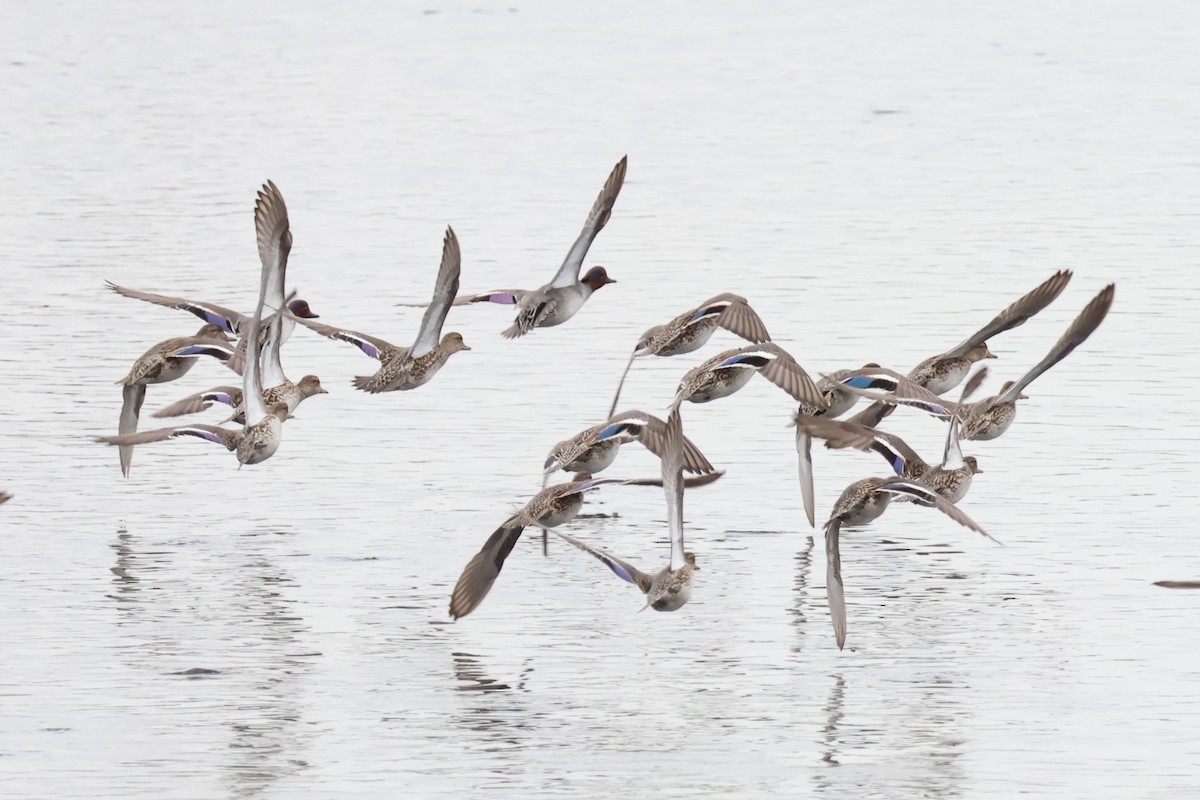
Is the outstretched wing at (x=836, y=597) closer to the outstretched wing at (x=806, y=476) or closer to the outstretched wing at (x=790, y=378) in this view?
the outstretched wing at (x=806, y=476)

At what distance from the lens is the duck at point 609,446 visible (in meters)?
12.0

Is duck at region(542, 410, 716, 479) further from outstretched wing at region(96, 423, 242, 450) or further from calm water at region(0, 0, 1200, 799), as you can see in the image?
outstretched wing at region(96, 423, 242, 450)

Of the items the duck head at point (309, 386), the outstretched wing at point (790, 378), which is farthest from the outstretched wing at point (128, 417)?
the outstretched wing at point (790, 378)

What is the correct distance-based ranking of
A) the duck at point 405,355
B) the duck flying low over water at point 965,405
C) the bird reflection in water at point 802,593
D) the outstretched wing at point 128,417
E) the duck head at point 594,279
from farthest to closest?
the outstretched wing at point 128,417 → the duck head at point 594,279 → the duck at point 405,355 → the duck flying low over water at point 965,405 → the bird reflection in water at point 802,593

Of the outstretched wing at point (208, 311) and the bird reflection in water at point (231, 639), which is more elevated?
the outstretched wing at point (208, 311)

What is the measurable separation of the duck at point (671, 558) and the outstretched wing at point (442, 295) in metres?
2.05

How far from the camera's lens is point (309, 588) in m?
12.0

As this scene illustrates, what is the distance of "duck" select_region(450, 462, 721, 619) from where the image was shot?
37.0ft

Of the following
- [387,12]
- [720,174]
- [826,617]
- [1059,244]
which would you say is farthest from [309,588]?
[387,12]

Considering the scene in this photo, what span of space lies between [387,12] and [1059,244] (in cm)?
2140

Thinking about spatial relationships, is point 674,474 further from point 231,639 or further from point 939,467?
point 939,467

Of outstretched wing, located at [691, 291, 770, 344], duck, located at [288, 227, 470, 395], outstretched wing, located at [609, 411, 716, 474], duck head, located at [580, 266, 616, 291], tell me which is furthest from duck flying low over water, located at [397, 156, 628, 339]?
outstretched wing, located at [609, 411, 716, 474]

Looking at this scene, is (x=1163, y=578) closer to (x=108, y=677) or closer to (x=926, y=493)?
(x=926, y=493)

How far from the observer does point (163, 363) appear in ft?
45.8
